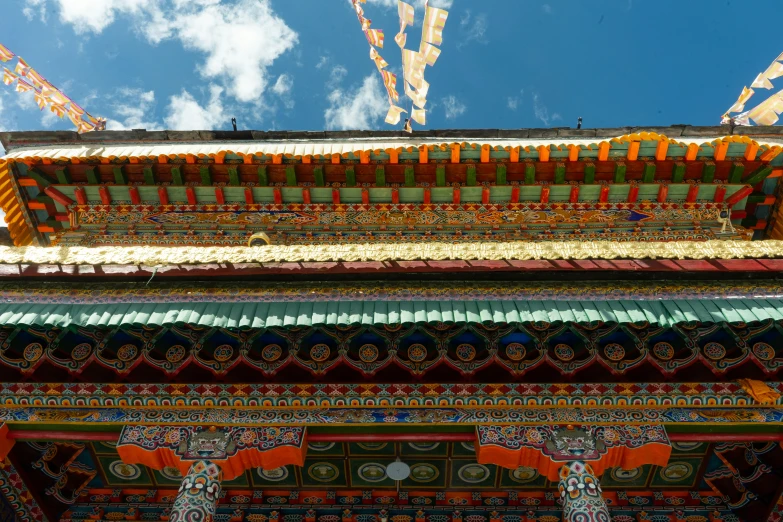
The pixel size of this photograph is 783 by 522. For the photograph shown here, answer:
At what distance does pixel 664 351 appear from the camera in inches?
188

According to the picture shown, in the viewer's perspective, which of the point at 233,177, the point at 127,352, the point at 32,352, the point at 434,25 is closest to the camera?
the point at 32,352

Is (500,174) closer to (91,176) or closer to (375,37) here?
(375,37)

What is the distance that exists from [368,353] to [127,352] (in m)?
1.97

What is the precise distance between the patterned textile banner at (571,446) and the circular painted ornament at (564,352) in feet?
1.81

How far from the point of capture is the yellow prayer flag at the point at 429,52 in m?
7.48

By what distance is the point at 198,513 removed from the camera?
4.27 metres

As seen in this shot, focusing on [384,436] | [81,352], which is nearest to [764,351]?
[384,436]

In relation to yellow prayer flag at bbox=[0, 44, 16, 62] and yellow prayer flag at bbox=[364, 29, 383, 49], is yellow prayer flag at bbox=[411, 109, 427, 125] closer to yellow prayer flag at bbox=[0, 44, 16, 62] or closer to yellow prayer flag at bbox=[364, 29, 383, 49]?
yellow prayer flag at bbox=[364, 29, 383, 49]

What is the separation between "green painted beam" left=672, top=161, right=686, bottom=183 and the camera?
751 centimetres

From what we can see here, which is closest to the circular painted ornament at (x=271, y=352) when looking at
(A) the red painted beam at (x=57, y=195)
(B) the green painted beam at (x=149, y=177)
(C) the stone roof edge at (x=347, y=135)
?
(B) the green painted beam at (x=149, y=177)

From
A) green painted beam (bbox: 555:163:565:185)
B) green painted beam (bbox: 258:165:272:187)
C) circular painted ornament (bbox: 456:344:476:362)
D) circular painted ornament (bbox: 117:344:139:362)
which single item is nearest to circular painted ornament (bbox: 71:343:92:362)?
circular painted ornament (bbox: 117:344:139:362)

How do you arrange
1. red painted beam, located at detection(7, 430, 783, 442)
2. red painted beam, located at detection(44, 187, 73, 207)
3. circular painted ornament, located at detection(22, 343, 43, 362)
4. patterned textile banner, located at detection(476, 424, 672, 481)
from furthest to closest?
red painted beam, located at detection(44, 187, 73, 207) → red painted beam, located at detection(7, 430, 783, 442) → circular painted ornament, located at detection(22, 343, 43, 362) → patterned textile banner, located at detection(476, 424, 672, 481)

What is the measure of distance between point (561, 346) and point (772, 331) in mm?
1672

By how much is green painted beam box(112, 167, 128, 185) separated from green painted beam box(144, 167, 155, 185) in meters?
0.26
